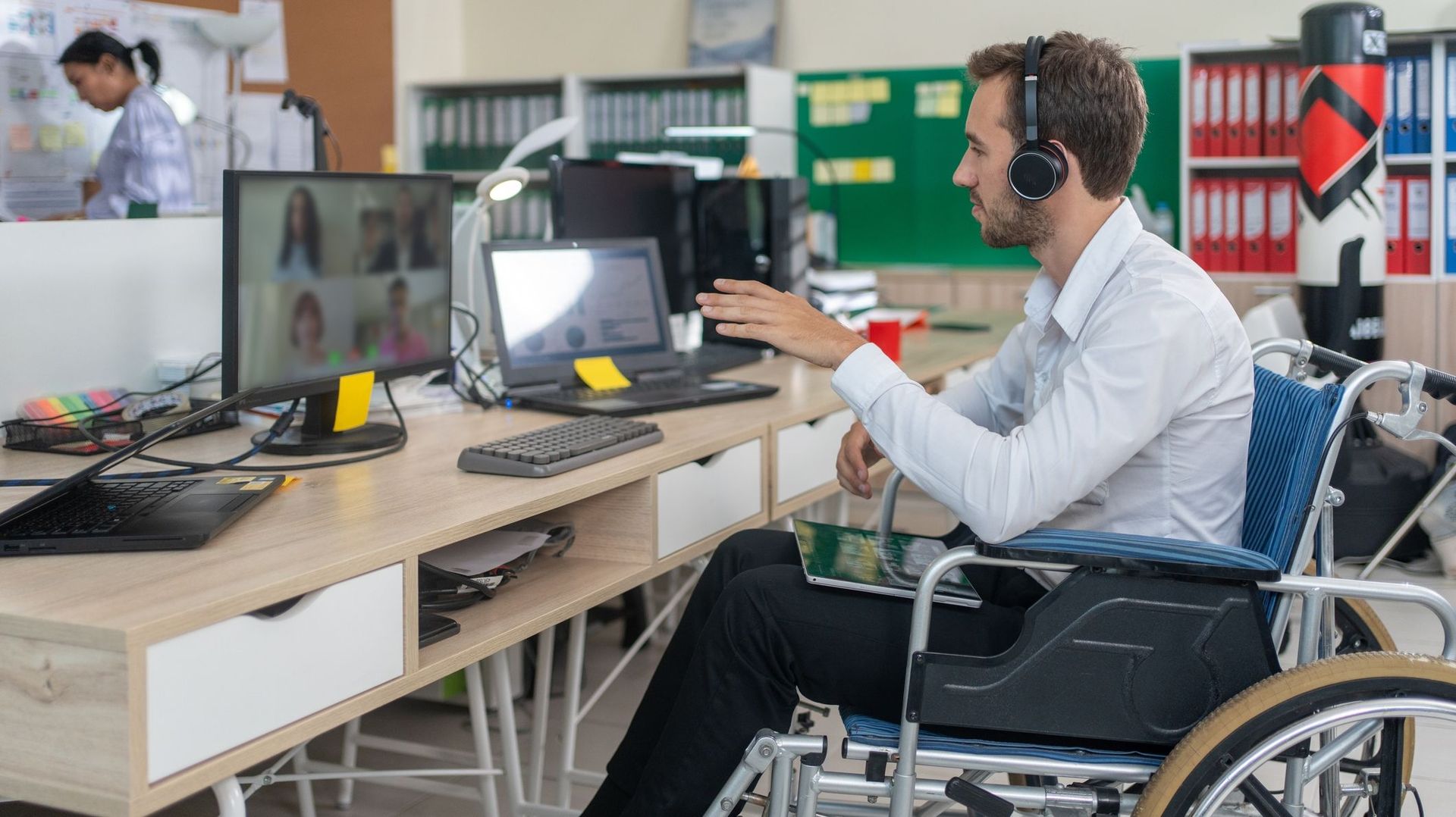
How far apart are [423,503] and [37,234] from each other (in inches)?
32.4

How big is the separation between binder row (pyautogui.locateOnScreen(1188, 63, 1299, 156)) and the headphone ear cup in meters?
3.42

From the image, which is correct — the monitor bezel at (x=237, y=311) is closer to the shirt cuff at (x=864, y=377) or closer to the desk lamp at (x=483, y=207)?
the desk lamp at (x=483, y=207)

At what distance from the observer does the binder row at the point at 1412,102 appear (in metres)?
4.31

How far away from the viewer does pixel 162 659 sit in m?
1.06

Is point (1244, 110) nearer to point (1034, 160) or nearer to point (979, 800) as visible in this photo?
point (1034, 160)

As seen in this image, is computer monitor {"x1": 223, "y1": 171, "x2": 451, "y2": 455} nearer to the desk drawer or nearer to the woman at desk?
the desk drawer

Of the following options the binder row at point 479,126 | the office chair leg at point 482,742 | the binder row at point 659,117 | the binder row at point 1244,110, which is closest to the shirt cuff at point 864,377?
the office chair leg at point 482,742

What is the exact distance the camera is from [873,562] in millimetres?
1592

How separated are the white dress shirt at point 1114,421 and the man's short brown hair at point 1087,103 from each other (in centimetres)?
6

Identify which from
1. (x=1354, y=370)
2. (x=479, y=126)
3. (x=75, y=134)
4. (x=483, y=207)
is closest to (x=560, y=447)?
(x=483, y=207)

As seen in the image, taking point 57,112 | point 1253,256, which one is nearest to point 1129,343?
point 1253,256

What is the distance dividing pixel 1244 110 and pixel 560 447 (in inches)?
143

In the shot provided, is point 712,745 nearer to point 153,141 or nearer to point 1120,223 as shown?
point 1120,223

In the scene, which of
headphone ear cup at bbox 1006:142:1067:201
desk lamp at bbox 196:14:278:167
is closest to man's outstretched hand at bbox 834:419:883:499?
headphone ear cup at bbox 1006:142:1067:201
